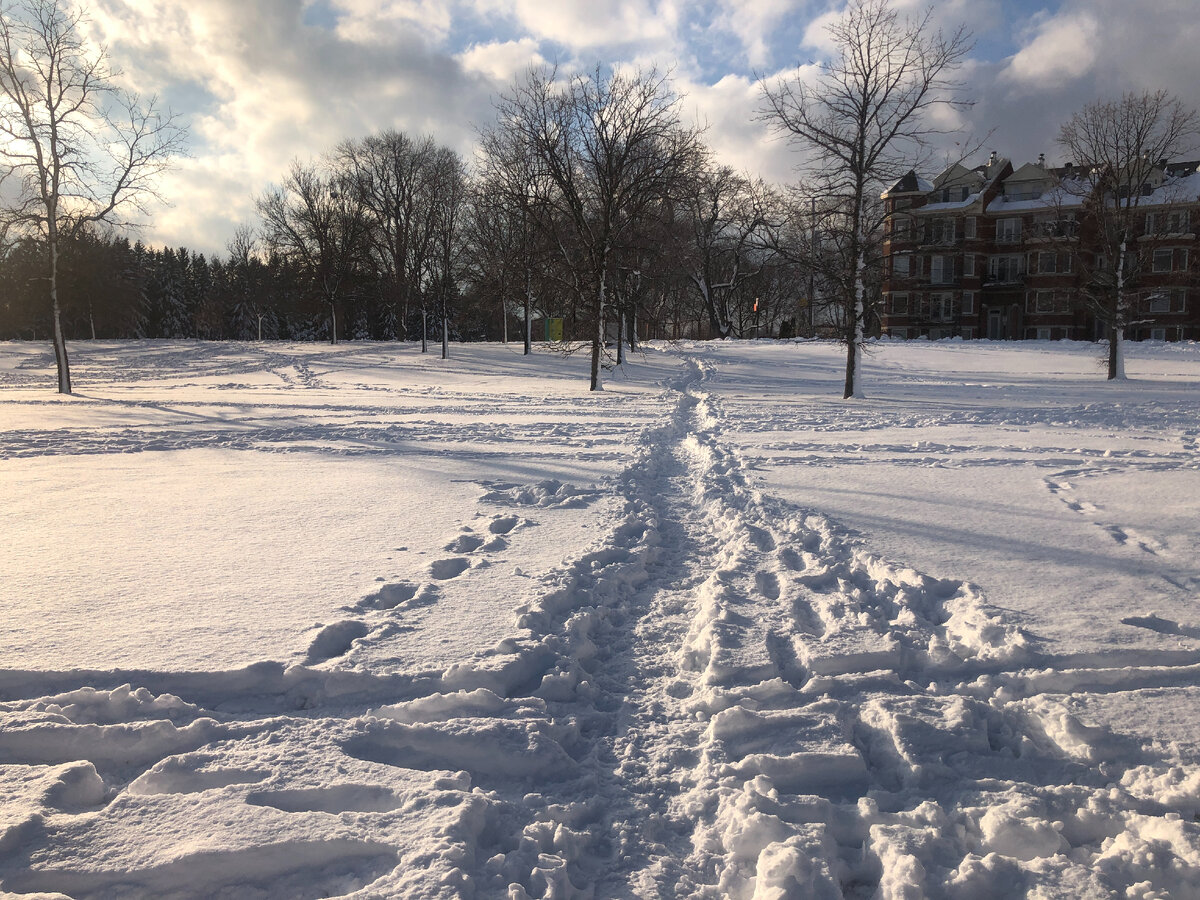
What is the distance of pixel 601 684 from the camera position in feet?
12.0

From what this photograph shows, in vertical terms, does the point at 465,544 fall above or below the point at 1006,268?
below

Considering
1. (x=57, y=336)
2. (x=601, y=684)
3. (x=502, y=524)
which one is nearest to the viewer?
(x=601, y=684)

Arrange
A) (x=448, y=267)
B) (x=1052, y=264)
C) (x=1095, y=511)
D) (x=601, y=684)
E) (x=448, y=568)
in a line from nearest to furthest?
(x=601, y=684), (x=448, y=568), (x=1095, y=511), (x=448, y=267), (x=1052, y=264)

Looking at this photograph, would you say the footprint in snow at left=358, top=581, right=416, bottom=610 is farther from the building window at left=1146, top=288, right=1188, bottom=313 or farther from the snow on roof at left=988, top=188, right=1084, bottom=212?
the snow on roof at left=988, top=188, right=1084, bottom=212

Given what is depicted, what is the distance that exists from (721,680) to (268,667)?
90.2 inches

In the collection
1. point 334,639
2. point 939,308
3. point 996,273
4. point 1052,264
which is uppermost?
point 1052,264

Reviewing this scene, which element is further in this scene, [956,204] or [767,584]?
[956,204]

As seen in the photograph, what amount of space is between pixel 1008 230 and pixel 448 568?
163 feet

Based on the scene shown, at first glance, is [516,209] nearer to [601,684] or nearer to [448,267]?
[448,267]

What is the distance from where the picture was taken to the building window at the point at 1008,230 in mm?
44156

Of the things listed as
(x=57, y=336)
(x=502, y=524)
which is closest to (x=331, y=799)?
(x=502, y=524)

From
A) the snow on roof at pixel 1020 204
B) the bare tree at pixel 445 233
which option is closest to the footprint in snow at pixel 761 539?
the bare tree at pixel 445 233

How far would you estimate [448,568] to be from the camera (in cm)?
522

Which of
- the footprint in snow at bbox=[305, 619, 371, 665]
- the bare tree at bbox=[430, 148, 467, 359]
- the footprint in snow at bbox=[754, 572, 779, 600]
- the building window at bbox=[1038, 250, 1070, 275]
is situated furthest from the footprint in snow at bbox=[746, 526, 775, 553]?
the building window at bbox=[1038, 250, 1070, 275]
